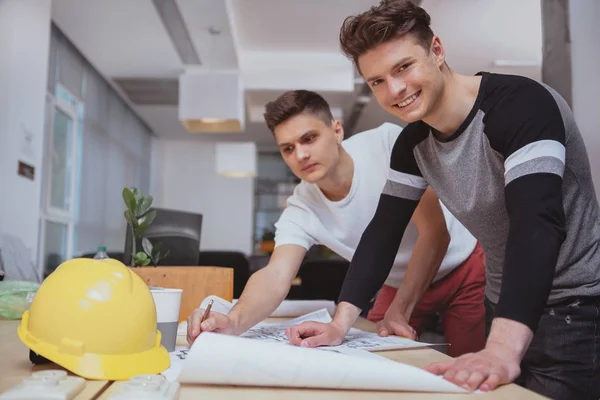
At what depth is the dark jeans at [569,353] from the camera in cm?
102

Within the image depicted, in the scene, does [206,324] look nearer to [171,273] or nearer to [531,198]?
[171,273]

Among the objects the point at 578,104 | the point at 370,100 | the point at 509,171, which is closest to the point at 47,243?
the point at 370,100

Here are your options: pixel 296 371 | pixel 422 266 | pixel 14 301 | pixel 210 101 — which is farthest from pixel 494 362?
pixel 210 101

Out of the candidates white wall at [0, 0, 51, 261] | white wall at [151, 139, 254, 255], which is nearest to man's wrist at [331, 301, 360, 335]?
white wall at [0, 0, 51, 261]

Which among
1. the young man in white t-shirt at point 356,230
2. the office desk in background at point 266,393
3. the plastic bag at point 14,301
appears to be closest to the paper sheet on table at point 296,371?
the office desk in background at point 266,393

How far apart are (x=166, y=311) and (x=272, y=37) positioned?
16.3 ft

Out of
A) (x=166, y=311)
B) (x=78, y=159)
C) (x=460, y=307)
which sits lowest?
(x=460, y=307)

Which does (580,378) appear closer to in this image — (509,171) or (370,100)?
(509,171)

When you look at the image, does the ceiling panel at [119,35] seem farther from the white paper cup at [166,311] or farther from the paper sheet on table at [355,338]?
the white paper cup at [166,311]

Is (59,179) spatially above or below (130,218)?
above

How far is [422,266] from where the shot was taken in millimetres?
1426

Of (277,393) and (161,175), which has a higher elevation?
(161,175)

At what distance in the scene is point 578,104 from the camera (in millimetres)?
1804

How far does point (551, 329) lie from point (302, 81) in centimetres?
520
